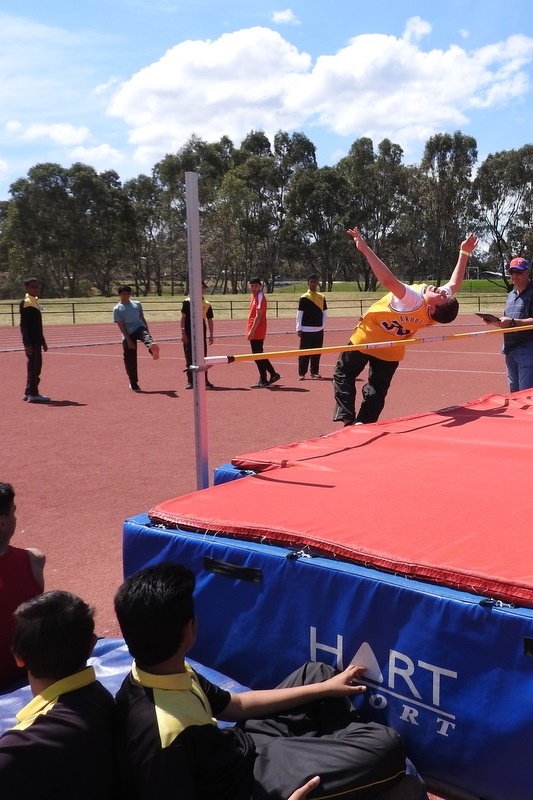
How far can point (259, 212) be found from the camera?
173ft

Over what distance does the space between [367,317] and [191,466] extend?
6.92 ft

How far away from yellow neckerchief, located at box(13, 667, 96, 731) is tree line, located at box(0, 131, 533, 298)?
4933cm

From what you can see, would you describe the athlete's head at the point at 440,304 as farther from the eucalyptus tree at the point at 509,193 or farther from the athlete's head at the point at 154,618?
the eucalyptus tree at the point at 509,193

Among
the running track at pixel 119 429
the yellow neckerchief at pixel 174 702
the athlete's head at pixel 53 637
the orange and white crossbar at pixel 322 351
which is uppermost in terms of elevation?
the orange and white crossbar at pixel 322 351

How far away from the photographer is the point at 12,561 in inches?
107

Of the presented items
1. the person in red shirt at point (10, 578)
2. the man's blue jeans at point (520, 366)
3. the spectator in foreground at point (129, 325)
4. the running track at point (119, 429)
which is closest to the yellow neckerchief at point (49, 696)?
the person in red shirt at point (10, 578)

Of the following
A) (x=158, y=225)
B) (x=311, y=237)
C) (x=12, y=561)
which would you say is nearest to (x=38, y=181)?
(x=158, y=225)

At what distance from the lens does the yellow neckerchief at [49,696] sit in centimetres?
187

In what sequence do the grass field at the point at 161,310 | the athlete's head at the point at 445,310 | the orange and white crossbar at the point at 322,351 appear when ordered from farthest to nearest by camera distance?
the grass field at the point at 161,310 → the athlete's head at the point at 445,310 → the orange and white crossbar at the point at 322,351

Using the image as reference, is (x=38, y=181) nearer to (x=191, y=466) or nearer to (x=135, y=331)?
(x=135, y=331)

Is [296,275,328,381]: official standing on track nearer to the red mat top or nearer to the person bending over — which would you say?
the red mat top

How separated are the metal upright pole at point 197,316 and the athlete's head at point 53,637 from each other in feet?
6.51

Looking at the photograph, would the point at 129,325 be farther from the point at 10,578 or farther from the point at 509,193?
the point at 509,193

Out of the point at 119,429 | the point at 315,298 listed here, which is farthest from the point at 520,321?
the point at 315,298
